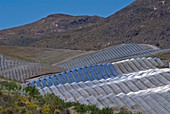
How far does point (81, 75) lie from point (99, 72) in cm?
99

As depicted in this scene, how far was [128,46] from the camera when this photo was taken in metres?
40.8

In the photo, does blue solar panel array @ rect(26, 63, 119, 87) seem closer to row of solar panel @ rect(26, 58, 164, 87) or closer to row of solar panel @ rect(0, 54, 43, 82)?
row of solar panel @ rect(26, 58, 164, 87)

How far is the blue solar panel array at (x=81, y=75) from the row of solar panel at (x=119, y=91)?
113 inches

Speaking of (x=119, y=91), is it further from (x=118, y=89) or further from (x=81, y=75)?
(x=81, y=75)

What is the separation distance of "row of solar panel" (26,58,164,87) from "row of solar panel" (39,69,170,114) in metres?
3.03

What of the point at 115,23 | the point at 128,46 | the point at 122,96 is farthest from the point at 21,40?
the point at 122,96

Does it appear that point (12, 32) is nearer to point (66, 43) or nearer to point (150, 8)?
point (66, 43)

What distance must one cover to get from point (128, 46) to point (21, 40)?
6939 cm

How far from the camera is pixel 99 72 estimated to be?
779 inches

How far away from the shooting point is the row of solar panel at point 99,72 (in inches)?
744

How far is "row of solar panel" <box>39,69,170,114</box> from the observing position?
12383 mm

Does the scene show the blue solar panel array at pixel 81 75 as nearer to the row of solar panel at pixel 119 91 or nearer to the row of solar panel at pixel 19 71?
the row of solar panel at pixel 119 91

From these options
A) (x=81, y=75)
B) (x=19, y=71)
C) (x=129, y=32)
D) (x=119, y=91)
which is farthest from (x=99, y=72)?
(x=129, y=32)

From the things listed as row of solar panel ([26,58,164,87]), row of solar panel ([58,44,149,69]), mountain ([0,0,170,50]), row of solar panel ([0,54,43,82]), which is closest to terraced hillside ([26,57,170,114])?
row of solar panel ([26,58,164,87])
